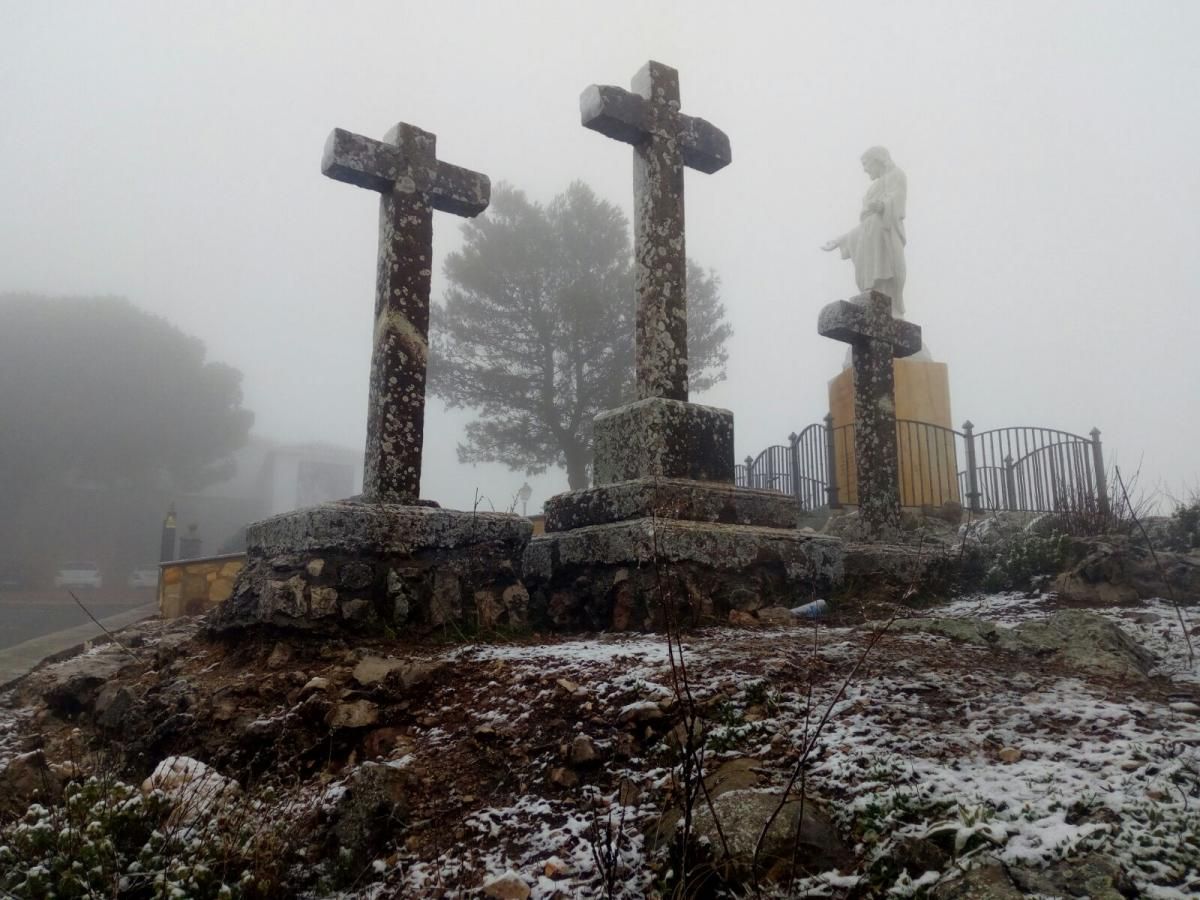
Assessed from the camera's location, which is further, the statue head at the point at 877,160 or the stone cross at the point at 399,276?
the statue head at the point at 877,160

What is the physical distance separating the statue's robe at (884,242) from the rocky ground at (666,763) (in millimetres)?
8298

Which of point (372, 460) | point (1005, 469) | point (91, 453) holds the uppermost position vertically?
point (91, 453)

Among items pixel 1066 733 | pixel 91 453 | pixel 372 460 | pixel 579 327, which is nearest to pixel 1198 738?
pixel 1066 733

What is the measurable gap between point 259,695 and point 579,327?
1871 centimetres

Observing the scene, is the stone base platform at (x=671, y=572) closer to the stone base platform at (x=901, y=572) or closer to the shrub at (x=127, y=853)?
the stone base platform at (x=901, y=572)

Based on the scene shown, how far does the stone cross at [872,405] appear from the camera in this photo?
664 cm

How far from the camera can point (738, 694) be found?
278cm

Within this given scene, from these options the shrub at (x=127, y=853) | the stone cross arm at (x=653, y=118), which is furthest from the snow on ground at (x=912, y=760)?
the stone cross arm at (x=653, y=118)

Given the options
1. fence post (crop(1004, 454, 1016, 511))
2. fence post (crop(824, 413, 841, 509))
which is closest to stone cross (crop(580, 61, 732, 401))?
fence post (crop(824, 413, 841, 509))

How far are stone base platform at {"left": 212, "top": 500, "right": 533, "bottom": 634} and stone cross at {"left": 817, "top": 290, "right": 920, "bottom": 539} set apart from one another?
10.7 ft

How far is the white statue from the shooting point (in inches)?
453

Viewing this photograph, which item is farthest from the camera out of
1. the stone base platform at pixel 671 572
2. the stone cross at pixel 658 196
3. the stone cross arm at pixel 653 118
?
the stone cross arm at pixel 653 118

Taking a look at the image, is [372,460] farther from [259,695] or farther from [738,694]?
[738,694]

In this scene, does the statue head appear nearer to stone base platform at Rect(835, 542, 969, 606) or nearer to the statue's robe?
the statue's robe
